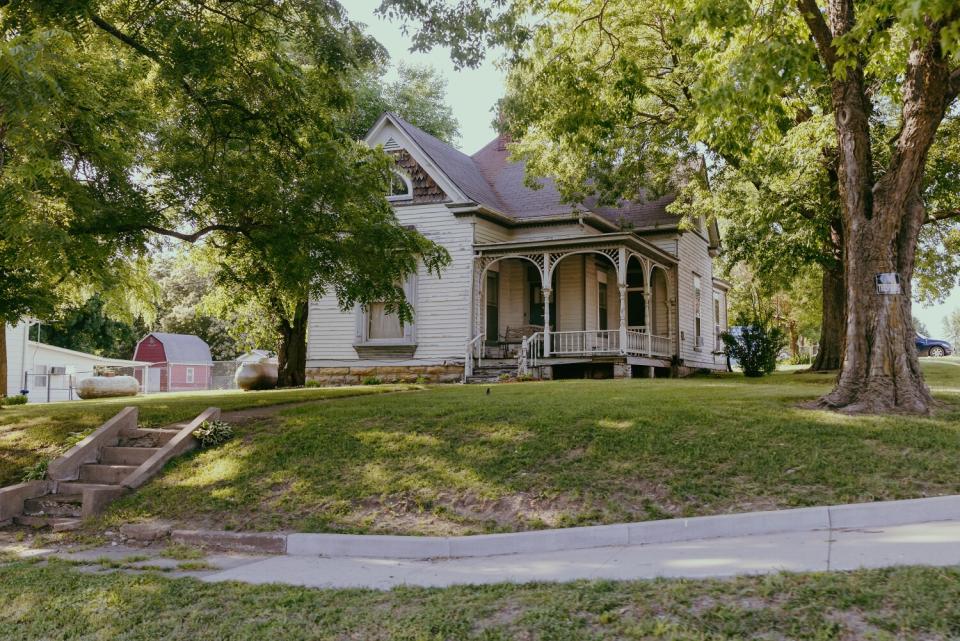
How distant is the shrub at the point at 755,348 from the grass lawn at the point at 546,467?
459 inches

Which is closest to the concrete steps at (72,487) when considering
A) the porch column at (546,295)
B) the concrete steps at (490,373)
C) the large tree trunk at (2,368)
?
the large tree trunk at (2,368)

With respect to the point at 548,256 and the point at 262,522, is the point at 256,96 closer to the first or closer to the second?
the point at 262,522

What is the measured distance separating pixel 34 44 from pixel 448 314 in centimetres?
1462

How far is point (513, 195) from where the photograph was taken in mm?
25078

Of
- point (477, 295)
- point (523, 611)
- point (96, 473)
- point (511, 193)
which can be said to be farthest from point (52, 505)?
point (511, 193)

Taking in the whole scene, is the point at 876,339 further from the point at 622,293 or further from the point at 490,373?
the point at 490,373

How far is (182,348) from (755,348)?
39076mm

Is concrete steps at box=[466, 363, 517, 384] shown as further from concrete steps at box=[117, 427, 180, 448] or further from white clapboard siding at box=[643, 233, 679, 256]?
concrete steps at box=[117, 427, 180, 448]

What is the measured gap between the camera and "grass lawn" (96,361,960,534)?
758 cm

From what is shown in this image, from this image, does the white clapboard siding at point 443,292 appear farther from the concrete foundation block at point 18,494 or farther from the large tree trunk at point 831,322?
the concrete foundation block at point 18,494

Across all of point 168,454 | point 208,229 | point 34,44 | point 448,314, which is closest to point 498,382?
point 448,314

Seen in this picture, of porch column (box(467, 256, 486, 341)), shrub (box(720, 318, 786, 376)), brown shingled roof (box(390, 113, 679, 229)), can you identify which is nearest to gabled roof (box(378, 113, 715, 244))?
brown shingled roof (box(390, 113, 679, 229))

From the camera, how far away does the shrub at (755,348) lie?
73.8ft

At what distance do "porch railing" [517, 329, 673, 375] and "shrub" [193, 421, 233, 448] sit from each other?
10350mm
